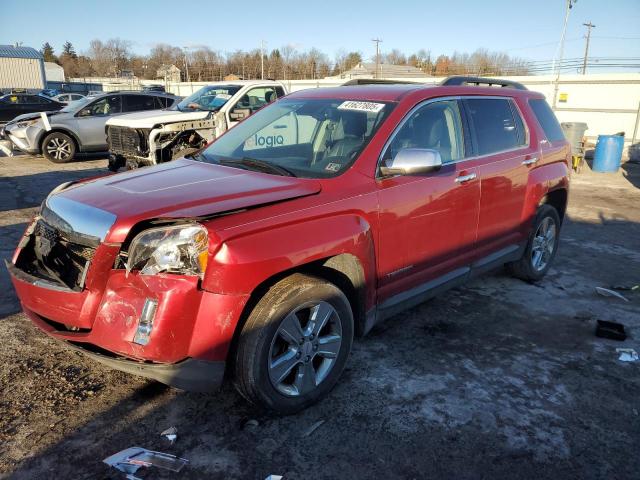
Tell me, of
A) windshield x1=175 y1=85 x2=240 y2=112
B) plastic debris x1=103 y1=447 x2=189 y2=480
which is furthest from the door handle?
windshield x1=175 y1=85 x2=240 y2=112

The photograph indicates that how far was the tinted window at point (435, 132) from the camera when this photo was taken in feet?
11.3

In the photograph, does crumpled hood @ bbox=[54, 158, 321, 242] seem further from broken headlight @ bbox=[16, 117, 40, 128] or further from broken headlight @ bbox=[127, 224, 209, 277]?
broken headlight @ bbox=[16, 117, 40, 128]

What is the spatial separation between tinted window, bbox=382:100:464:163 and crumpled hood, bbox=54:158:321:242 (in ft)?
2.72

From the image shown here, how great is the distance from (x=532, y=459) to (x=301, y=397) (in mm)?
1269

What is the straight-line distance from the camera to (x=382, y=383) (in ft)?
10.5

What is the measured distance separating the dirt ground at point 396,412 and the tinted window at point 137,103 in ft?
31.2

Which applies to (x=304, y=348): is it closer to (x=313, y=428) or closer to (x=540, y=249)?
(x=313, y=428)

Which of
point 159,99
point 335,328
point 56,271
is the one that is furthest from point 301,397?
point 159,99

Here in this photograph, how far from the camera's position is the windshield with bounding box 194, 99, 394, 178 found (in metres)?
3.29

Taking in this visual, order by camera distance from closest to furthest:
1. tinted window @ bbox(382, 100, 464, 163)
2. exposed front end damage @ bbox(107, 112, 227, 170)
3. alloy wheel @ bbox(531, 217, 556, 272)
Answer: tinted window @ bbox(382, 100, 464, 163) → alloy wheel @ bbox(531, 217, 556, 272) → exposed front end damage @ bbox(107, 112, 227, 170)

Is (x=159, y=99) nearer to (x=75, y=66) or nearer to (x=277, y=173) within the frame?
(x=277, y=173)

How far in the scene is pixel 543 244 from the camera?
521 cm

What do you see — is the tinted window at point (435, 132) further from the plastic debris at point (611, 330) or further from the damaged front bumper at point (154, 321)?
the plastic debris at point (611, 330)

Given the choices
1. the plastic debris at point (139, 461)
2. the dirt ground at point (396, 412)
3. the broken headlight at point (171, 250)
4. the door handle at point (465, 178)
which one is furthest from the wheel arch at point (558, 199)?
the plastic debris at point (139, 461)
